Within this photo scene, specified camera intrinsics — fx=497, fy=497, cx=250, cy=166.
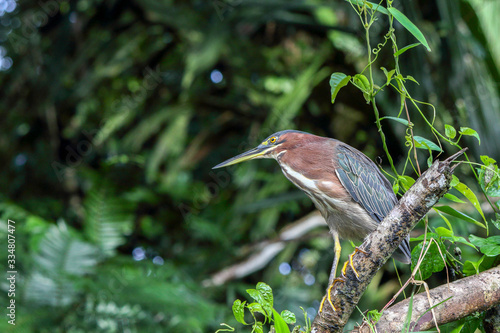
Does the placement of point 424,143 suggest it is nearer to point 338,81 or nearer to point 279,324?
point 338,81

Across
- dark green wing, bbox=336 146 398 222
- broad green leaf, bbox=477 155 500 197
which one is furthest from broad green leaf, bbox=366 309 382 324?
dark green wing, bbox=336 146 398 222

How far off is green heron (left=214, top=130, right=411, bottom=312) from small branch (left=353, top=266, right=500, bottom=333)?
55cm

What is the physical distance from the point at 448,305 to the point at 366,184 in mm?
789

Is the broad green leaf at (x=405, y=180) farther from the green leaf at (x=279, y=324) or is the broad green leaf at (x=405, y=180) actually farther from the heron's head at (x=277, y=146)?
the heron's head at (x=277, y=146)

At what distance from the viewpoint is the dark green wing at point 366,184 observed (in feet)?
6.46

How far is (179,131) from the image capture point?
14.1 ft

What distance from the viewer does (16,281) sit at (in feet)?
11.0

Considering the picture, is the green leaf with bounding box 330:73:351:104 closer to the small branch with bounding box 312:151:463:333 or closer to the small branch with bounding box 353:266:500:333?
the small branch with bounding box 312:151:463:333

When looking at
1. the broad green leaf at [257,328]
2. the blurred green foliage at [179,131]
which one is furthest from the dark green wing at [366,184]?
the blurred green foliage at [179,131]

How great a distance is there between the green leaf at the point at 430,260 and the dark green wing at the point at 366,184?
1.42ft

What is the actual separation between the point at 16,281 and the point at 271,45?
304cm

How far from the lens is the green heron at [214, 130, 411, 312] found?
1.96 meters

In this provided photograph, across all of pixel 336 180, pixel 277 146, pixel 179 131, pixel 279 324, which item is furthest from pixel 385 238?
pixel 179 131

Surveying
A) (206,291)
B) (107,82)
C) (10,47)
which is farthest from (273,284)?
(10,47)
